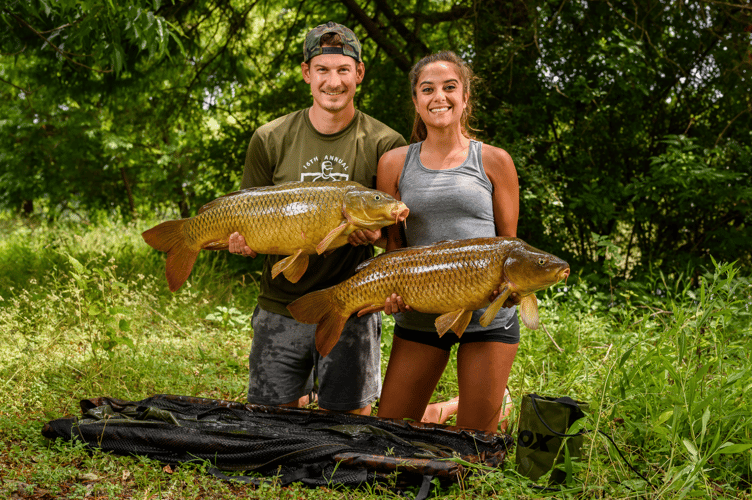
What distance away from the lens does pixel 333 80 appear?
9.64 feet

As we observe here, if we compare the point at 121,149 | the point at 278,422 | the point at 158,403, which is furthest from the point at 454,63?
the point at 121,149

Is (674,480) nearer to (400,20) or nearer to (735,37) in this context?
(735,37)

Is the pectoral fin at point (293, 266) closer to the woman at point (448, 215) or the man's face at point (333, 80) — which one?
the woman at point (448, 215)

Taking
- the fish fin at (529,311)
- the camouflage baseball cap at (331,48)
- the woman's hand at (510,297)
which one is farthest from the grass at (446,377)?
the camouflage baseball cap at (331,48)

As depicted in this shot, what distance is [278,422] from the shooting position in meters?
2.99

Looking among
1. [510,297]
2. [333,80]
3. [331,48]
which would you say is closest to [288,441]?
[510,297]

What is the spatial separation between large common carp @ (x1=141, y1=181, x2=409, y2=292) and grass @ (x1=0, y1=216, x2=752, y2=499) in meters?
0.99

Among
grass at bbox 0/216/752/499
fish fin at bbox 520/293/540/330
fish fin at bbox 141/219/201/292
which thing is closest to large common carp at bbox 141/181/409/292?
fish fin at bbox 141/219/201/292

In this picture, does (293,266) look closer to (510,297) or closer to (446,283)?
(446,283)

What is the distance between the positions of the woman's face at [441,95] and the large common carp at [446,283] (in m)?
0.65

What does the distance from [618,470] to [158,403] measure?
7.59ft

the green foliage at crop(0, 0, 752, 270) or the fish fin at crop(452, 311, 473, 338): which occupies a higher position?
the green foliage at crop(0, 0, 752, 270)

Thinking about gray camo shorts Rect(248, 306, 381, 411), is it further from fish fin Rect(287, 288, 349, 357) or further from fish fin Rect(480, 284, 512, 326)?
fish fin Rect(480, 284, 512, 326)

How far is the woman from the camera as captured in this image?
113 inches
